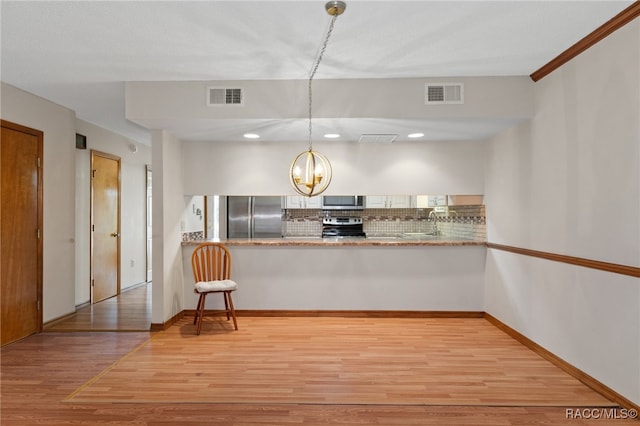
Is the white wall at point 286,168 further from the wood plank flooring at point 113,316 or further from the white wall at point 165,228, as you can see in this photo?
the wood plank flooring at point 113,316

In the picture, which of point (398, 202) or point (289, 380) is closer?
point (289, 380)

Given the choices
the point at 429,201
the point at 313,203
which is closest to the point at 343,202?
the point at 313,203

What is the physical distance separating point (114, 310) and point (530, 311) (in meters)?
4.87

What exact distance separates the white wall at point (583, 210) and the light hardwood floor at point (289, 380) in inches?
11.5

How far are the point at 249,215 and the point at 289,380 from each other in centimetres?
383

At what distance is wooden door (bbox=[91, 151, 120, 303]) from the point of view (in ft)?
17.7

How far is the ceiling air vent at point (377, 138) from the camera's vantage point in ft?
14.1

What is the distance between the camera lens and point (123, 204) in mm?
6098

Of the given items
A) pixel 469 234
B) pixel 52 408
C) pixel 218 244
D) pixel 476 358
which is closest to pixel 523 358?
pixel 476 358

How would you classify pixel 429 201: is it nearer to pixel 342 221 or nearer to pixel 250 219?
pixel 342 221

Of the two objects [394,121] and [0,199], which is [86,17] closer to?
[0,199]

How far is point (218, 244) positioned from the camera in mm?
4363

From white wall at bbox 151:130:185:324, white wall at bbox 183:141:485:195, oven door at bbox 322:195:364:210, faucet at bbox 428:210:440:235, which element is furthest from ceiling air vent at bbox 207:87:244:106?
faucet at bbox 428:210:440:235

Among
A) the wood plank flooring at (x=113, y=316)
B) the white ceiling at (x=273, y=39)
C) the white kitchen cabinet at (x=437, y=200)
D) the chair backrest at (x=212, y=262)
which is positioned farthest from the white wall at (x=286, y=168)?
the wood plank flooring at (x=113, y=316)
